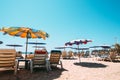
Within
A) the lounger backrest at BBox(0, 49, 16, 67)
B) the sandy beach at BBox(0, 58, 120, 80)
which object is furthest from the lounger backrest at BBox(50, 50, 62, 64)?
the lounger backrest at BBox(0, 49, 16, 67)

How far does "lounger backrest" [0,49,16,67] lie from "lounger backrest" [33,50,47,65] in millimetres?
1242

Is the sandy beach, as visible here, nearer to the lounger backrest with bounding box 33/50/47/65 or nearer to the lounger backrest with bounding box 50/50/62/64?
the lounger backrest with bounding box 33/50/47/65

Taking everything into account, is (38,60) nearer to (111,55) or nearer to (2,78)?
(2,78)

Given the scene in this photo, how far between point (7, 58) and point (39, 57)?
5.55ft

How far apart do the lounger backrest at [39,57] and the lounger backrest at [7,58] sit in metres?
1.24

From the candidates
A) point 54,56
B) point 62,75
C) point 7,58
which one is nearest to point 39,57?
point 54,56

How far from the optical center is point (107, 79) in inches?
217

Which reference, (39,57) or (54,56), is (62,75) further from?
(54,56)

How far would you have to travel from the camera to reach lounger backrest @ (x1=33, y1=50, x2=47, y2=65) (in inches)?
273

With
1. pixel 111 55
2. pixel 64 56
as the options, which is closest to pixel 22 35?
pixel 111 55

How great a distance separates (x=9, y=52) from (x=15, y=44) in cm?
1426

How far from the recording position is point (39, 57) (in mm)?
7078

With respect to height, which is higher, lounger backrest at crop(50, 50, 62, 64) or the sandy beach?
lounger backrest at crop(50, 50, 62, 64)

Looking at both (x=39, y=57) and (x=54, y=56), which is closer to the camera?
(x=39, y=57)
